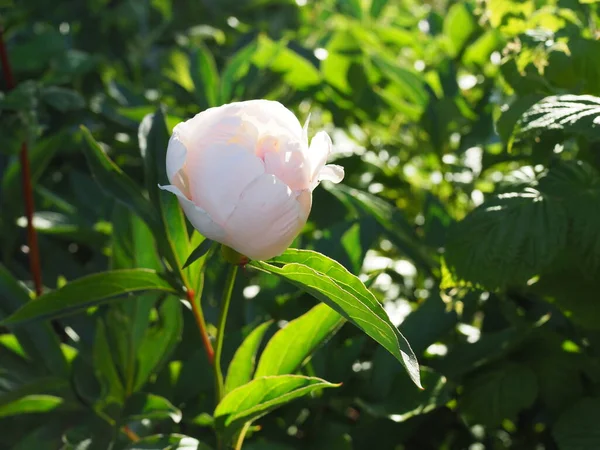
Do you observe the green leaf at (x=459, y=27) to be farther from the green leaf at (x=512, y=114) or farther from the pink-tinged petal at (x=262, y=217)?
the pink-tinged petal at (x=262, y=217)

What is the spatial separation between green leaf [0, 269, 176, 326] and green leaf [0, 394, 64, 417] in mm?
230

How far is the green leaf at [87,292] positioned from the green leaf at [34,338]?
0.25 meters

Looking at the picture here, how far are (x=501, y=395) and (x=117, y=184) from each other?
498 mm

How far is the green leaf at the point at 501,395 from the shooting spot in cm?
88

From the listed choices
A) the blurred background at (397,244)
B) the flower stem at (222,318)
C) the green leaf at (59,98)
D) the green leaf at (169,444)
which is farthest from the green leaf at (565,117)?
the green leaf at (59,98)

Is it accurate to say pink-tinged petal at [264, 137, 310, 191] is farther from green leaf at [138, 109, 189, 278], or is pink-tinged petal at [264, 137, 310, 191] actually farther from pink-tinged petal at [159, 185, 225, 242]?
green leaf at [138, 109, 189, 278]

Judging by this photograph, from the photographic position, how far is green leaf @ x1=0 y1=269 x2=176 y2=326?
69 centimetres

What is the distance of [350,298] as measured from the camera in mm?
564

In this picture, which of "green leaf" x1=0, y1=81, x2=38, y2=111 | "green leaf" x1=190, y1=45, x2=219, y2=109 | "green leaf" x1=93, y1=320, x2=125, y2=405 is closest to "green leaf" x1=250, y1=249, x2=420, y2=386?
"green leaf" x1=93, y1=320, x2=125, y2=405

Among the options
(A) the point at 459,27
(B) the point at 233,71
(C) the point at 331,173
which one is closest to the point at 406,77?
(A) the point at 459,27

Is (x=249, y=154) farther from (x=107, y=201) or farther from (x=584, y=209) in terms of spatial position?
(x=107, y=201)

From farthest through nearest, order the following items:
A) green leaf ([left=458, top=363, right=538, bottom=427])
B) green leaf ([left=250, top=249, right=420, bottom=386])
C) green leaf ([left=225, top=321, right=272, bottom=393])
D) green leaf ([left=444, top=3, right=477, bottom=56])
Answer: green leaf ([left=444, top=3, right=477, bottom=56]), green leaf ([left=458, top=363, right=538, bottom=427]), green leaf ([left=225, top=321, right=272, bottom=393]), green leaf ([left=250, top=249, right=420, bottom=386])

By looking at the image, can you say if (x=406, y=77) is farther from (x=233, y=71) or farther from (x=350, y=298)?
(x=350, y=298)

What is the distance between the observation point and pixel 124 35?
1.79 metres
